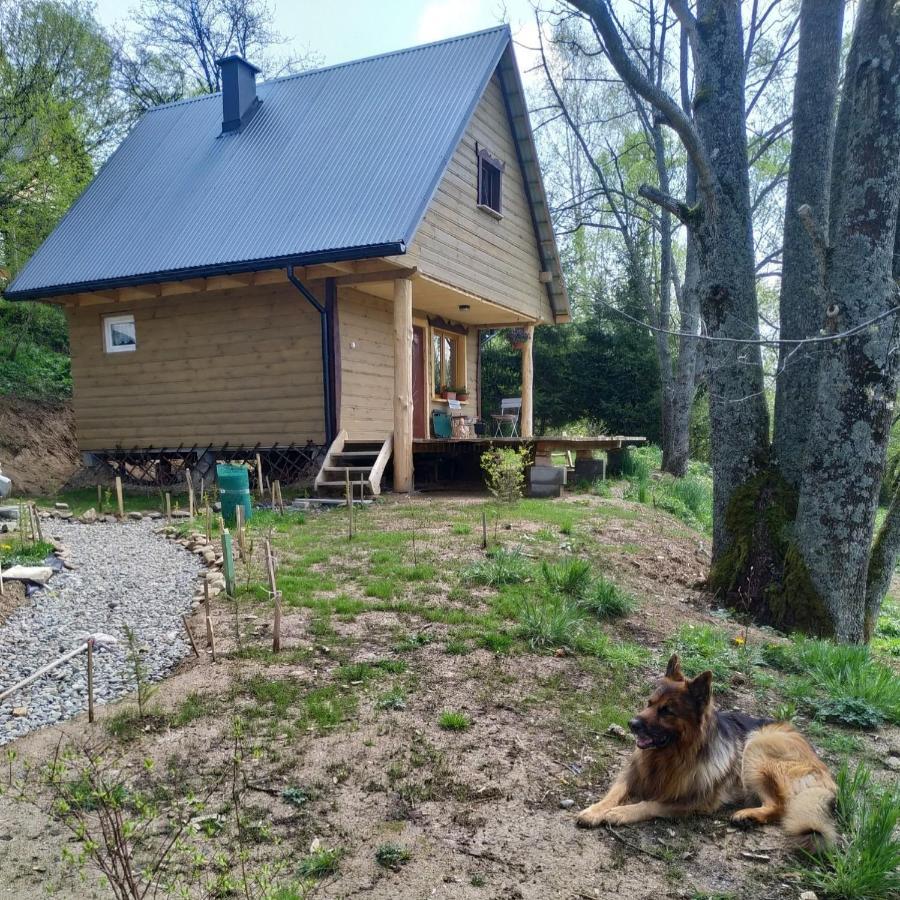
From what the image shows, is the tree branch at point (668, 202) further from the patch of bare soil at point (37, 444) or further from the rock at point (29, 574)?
the patch of bare soil at point (37, 444)

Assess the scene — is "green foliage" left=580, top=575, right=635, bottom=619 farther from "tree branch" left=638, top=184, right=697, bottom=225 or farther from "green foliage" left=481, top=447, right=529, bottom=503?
"green foliage" left=481, top=447, right=529, bottom=503

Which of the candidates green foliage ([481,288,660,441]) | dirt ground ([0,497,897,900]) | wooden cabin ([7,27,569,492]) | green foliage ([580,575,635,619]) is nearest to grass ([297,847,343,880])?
dirt ground ([0,497,897,900])

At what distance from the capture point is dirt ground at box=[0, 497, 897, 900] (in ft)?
8.02

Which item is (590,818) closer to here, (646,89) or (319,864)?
(319,864)

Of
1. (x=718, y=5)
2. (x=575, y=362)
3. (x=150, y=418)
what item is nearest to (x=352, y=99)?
(x=150, y=418)

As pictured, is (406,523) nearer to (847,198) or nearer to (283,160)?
(847,198)

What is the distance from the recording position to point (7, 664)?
4.34 metres

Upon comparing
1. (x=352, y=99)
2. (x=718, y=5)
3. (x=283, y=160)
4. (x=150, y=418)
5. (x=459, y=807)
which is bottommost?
(x=459, y=807)

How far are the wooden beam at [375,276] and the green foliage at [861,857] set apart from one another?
31.3ft

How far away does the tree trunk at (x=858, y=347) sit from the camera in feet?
17.2

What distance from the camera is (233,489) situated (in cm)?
845

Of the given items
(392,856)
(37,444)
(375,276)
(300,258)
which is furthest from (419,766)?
(37,444)

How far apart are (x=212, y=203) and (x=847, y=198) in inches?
435

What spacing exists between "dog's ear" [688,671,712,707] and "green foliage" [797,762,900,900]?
603mm
